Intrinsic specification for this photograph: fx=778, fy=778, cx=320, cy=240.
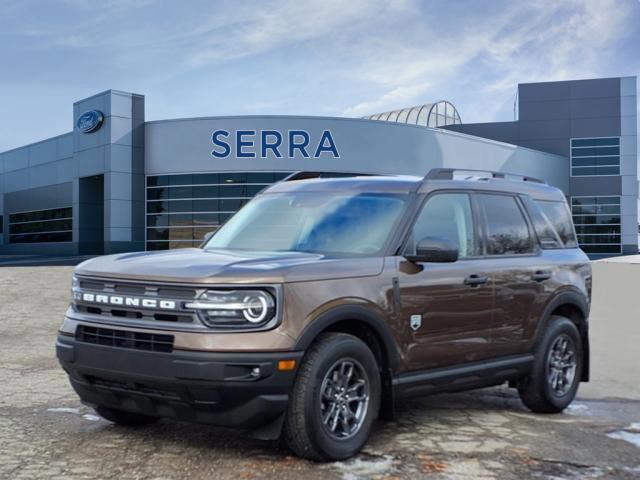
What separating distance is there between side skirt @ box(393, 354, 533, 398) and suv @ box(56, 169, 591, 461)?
0.02 meters

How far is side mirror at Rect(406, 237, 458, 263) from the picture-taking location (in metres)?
5.20

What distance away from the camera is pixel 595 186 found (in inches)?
2149

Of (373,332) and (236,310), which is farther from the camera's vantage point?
(373,332)

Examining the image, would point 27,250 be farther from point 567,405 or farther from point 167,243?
Answer: point 567,405

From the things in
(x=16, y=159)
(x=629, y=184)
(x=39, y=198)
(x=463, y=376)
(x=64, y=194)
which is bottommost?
(x=463, y=376)

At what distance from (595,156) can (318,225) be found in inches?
2074

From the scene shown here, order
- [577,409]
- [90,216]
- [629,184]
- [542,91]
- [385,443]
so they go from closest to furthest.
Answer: [385,443]
[577,409]
[90,216]
[629,184]
[542,91]

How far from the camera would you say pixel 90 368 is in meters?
4.81

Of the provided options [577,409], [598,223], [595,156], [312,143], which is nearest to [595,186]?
[595,156]

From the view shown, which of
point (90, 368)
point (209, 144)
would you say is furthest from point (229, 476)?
point (209, 144)

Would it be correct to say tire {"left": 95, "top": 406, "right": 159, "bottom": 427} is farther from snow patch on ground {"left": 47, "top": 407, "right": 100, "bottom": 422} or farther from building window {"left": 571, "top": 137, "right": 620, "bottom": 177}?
building window {"left": 571, "top": 137, "right": 620, "bottom": 177}

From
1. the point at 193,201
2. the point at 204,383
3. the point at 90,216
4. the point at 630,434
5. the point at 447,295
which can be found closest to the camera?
the point at 204,383

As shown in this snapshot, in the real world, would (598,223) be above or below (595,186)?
below

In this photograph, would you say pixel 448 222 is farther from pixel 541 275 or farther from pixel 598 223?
pixel 598 223
